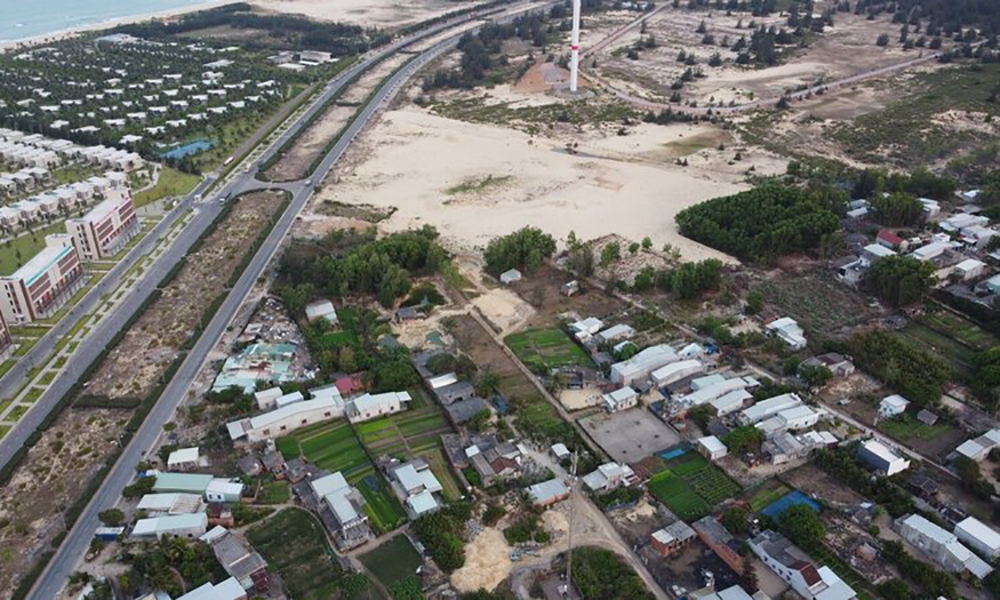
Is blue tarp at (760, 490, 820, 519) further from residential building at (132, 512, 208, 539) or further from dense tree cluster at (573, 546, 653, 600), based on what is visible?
residential building at (132, 512, 208, 539)

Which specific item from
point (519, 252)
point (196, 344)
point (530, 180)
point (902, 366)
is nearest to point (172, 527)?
point (196, 344)

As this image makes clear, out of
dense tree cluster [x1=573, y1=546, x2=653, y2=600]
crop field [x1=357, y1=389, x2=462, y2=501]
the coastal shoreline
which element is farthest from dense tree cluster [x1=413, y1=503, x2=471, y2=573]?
the coastal shoreline

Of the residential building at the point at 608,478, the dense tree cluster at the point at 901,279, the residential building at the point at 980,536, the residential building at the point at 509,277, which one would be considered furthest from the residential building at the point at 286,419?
the dense tree cluster at the point at 901,279

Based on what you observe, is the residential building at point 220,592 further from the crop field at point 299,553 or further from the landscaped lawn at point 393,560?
the landscaped lawn at point 393,560

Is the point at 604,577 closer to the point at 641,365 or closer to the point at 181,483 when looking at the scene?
the point at 641,365

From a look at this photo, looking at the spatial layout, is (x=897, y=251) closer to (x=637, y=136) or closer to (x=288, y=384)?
(x=637, y=136)

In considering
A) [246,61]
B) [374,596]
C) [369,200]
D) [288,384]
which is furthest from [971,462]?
[246,61]
